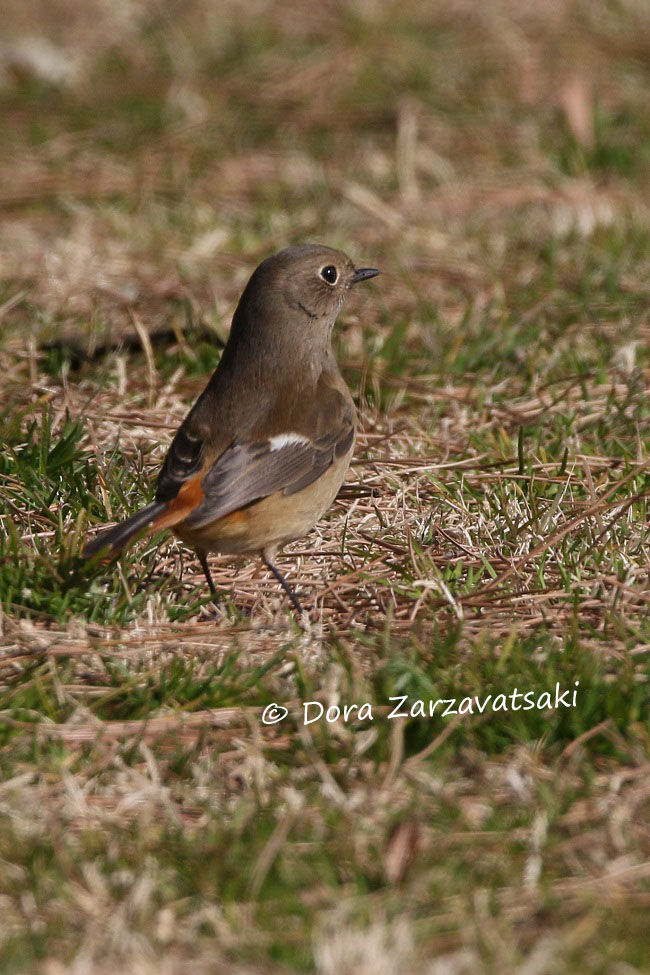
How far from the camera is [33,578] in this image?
4.68 m

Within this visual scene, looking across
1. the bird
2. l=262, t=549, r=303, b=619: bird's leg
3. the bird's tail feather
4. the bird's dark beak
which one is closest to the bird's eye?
the bird

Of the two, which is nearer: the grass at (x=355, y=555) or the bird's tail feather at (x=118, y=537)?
the grass at (x=355, y=555)

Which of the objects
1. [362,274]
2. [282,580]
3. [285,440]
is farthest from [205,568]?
[362,274]

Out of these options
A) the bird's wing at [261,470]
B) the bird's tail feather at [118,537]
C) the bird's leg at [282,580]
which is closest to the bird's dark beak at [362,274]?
the bird's wing at [261,470]

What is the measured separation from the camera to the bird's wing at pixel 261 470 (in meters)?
4.69

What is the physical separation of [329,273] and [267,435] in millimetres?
984

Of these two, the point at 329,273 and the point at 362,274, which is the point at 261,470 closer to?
the point at 329,273

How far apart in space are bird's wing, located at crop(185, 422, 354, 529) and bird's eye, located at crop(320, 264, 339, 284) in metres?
0.81

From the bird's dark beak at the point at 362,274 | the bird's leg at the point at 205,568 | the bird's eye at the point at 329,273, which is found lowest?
the bird's leg at the point at 205,568

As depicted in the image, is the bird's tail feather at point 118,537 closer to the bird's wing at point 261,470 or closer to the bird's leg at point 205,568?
the bird's wing at point 261,470

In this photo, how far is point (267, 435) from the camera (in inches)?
198

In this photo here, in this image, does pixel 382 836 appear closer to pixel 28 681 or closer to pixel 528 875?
pixel 528 875

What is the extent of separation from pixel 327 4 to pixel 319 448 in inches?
310

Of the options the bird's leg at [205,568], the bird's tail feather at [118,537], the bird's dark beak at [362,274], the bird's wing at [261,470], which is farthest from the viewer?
the bird's dark beak at [362,274]
